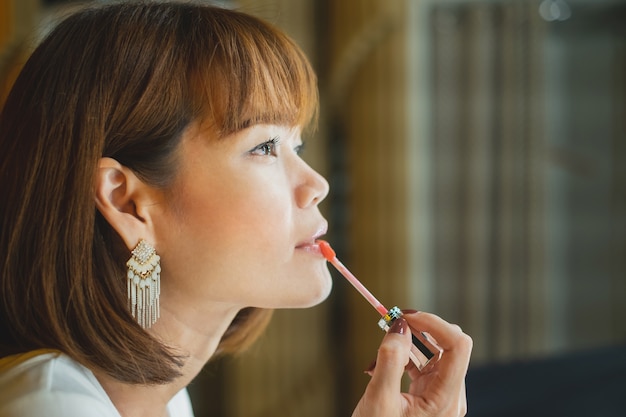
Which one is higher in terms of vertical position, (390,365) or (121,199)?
(121,199)

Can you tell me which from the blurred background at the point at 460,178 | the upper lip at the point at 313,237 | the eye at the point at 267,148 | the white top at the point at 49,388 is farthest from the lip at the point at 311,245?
the blurred background at the point at 460,178

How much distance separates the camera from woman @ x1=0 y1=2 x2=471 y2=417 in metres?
0.85

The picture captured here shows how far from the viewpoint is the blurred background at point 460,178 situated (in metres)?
2.74

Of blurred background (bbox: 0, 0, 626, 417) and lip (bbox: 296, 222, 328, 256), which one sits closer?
lip (bbox: 296, 222, 328, 256)

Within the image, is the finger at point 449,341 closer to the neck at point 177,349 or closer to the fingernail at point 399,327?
the fingernail at point 399,327

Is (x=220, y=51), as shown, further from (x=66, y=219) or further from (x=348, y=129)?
(x=348, y=129)

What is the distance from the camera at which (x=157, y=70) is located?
861 millimetres

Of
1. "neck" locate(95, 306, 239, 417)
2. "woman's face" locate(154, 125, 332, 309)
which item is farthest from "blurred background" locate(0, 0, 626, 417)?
"woman's face" locate(154, 125, 332, 309)

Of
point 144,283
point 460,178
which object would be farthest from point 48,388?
point 460,178

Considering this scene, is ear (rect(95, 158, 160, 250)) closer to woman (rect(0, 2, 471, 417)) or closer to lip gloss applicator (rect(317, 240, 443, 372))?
woman (rect(0, 2, 471, 417))

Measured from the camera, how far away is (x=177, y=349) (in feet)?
3.07

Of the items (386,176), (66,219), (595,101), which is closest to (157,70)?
(66,219)

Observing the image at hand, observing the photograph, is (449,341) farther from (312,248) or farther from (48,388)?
(48,388)

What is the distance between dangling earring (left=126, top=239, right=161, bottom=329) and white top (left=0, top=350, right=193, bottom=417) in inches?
3.6
